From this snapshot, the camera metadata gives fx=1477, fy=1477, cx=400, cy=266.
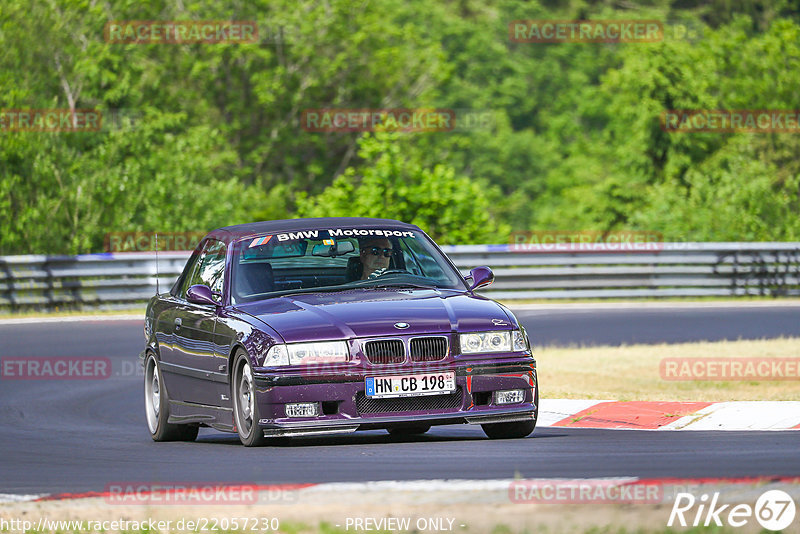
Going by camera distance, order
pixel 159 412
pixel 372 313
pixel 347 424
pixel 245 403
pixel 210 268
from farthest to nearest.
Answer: pixel 159 412 → pixel 210 268 → pixel 245 403 → pixel 372 313 → pixel 347 424

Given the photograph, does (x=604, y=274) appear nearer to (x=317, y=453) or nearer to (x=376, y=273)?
(x=376, y=273)

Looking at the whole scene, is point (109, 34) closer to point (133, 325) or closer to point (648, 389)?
point (133, 325)

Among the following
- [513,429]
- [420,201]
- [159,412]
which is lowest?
[420,201]

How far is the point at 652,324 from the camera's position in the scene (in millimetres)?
20938

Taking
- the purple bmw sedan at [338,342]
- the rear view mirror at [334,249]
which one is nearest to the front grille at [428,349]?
the purple bmw sedan at [338,342]

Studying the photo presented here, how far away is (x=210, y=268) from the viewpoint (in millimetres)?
10711

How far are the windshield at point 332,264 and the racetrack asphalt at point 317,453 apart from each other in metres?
1.06

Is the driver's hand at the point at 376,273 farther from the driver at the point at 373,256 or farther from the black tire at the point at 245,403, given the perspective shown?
the black tire at the point at 245,403

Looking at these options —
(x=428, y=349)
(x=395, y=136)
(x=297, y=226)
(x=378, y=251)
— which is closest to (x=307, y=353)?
(x=428, y=349)

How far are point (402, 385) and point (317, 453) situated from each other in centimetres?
67

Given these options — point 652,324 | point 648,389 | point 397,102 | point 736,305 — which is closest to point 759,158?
point 397,102

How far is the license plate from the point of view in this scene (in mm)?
8922

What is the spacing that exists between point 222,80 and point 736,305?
99.7 feet

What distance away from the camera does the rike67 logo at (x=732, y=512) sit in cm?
556
